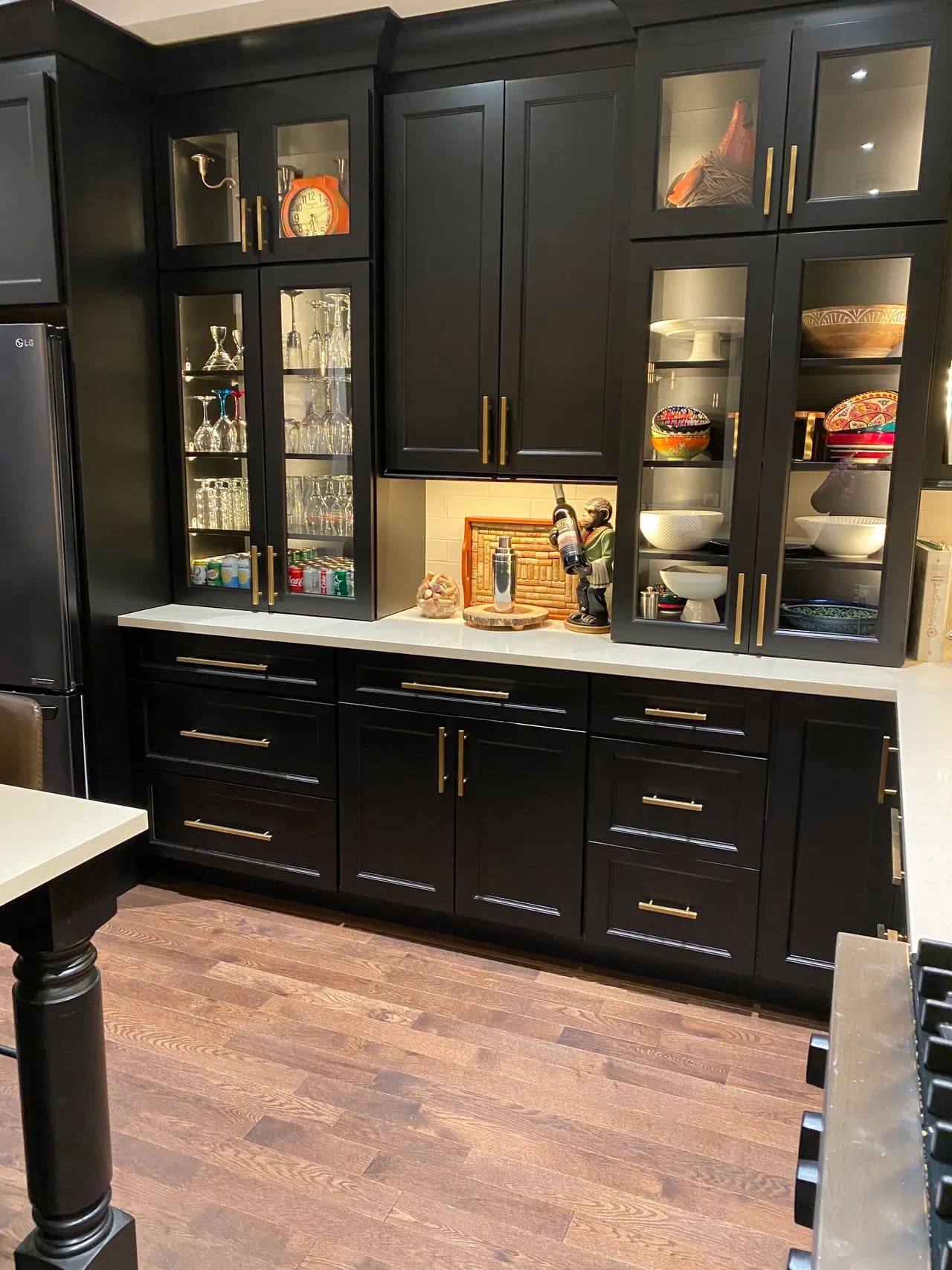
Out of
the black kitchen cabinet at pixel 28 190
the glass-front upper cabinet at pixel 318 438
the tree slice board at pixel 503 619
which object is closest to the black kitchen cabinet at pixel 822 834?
the tree slice board at pixel 503 619

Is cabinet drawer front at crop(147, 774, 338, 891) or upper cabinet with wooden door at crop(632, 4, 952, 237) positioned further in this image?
cabinet drawer front at crop(147, 774, 338, 891)

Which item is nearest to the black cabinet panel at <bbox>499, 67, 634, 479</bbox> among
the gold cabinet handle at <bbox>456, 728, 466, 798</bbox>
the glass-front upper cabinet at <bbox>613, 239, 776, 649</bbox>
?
the glass-front upper cabinet at <bbox>613, 239, 776, 649</bbox>

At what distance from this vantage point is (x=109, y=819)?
1.54 metres

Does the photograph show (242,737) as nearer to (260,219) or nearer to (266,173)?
(260,219)

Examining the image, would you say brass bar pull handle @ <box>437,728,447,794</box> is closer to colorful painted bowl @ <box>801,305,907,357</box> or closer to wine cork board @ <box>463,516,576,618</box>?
wine cork board @ <box>463,516,576,618</box>

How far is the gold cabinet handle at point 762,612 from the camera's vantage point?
2.63 metres

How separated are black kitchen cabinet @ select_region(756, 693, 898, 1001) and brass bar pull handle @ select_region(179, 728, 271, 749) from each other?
1.55 metres

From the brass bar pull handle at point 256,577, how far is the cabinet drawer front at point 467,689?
1.67ft

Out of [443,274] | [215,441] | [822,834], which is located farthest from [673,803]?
[215,441]

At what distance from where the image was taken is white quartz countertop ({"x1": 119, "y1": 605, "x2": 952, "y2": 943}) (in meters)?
1.45

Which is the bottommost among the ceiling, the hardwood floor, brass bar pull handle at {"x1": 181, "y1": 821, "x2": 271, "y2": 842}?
the hardwood floor

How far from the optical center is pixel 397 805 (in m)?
2.90

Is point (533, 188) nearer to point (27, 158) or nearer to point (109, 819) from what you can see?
point (27, 158)

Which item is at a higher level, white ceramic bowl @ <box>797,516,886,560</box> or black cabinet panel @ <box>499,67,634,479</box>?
black cabinet panel @ <box>499,67,634,479</box>
